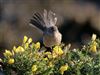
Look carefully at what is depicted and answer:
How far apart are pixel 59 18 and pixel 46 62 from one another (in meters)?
8.54

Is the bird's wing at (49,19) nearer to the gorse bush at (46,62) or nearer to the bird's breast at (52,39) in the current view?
the bird's breast at (52,39)

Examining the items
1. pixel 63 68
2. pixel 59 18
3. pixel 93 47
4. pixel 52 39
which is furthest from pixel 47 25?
pixel 59 18

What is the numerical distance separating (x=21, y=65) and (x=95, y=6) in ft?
30.2

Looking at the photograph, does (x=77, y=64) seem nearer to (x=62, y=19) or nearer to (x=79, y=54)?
(x=79, y=54)

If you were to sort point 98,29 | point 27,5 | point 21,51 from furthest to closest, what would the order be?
point 27,5, point 98,29, point 21,51

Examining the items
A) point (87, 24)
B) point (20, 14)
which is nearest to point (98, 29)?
point (87, 24)

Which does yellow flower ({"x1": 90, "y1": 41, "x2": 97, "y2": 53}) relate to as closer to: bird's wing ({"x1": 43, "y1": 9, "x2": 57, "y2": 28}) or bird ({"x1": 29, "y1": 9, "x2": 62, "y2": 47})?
bird ({"x1": 29, "y1": 9, "x2": 62, "y2": 47})

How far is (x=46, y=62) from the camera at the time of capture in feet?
23.1

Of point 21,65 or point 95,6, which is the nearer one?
point 21,65

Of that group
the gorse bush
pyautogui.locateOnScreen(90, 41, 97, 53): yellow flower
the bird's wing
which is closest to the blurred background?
the bird's wing

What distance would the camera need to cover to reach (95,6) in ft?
52.4

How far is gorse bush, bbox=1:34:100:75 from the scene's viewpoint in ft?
22.7

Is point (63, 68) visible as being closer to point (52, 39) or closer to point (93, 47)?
point (93, 47)

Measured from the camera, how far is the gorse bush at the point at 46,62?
273 inches
